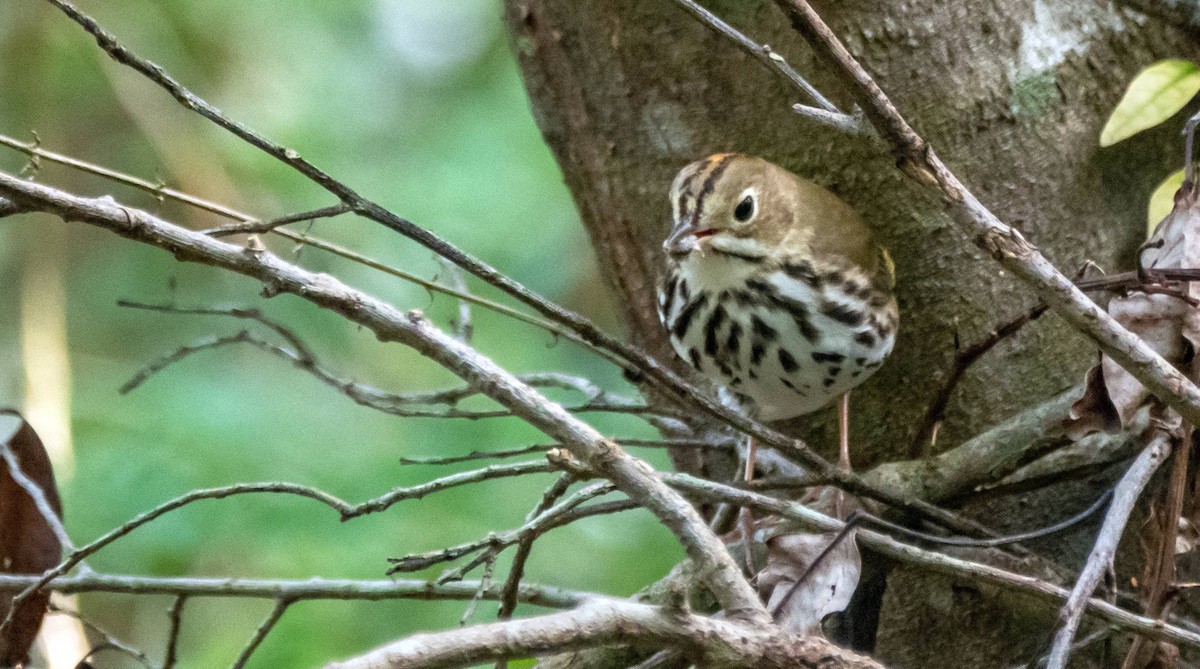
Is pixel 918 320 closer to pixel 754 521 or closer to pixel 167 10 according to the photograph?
pixel 754 521

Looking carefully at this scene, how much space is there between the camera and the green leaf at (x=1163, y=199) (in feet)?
5.52

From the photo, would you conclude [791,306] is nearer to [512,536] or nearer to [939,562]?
[939,562]

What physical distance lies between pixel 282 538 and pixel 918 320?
1400mm

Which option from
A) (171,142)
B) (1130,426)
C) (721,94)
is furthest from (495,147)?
(1130,426)

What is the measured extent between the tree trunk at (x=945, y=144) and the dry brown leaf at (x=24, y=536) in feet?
3.15

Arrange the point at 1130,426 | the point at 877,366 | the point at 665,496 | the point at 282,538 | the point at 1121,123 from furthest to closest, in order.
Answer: the point at 282,538, the point at 877,366, the point at 1121,123, the point at 1130,426, the point at 665,496

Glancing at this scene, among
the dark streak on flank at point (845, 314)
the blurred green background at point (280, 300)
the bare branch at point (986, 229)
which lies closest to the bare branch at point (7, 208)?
the bare branch at point (986, 229)

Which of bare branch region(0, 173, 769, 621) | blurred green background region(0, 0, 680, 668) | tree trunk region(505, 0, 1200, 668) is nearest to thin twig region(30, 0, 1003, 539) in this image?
bare branch region(0, 173, 769, 621)

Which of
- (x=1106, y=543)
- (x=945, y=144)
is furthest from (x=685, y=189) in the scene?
(x=1106, y=543)

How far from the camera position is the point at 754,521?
190 cm

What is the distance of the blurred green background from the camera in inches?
104

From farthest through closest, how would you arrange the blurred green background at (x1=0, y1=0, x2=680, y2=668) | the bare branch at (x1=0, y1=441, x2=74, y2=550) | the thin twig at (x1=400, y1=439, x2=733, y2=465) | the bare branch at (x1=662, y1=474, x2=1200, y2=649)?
the blurred green background at (x1=0, y1=0, x2=680, y2=668), the thin twig at (x1=400, y1=439, x2=733, y2=465), the bare branch at (x1=0, y1=441, x2=74, y2=550), the bare branch at (x1=662, y1=474, x2=1200, y2=649)

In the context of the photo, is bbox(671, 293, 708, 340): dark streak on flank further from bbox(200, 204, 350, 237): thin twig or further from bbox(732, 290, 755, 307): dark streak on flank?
bbox(200, 204, 350, 237): thin twig

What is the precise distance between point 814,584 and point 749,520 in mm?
406
